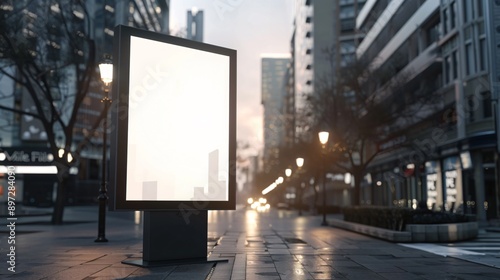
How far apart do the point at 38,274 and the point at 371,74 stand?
99.9ft

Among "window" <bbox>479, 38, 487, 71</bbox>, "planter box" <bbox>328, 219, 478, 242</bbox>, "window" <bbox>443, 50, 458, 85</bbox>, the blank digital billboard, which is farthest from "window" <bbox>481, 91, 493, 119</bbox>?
the blank digital billboard

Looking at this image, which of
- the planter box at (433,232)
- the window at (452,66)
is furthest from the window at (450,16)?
the planter box at (433,232)

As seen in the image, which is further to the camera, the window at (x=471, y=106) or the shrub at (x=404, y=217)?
the window at (x=471, y=106)

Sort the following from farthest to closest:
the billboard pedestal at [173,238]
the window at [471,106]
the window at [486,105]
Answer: the window at [471,106] < the window at [486,105] < the billboard pedestal at [173,238]

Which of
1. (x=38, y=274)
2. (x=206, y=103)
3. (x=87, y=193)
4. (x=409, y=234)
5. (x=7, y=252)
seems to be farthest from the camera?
(x=87, y=193)

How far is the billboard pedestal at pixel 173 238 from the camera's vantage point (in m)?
11.8

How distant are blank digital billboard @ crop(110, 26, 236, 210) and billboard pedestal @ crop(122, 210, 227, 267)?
0.36 metres

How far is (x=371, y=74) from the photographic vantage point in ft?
124

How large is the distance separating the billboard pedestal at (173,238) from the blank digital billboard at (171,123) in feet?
1.19

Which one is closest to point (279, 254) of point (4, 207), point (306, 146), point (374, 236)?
point (374, 236)

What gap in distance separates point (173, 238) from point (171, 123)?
2.54 meters

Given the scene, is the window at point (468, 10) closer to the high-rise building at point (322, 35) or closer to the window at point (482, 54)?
the window at point (482, 54)

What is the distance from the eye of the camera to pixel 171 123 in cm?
1214

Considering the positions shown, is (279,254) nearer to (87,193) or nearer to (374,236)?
(374,236)
